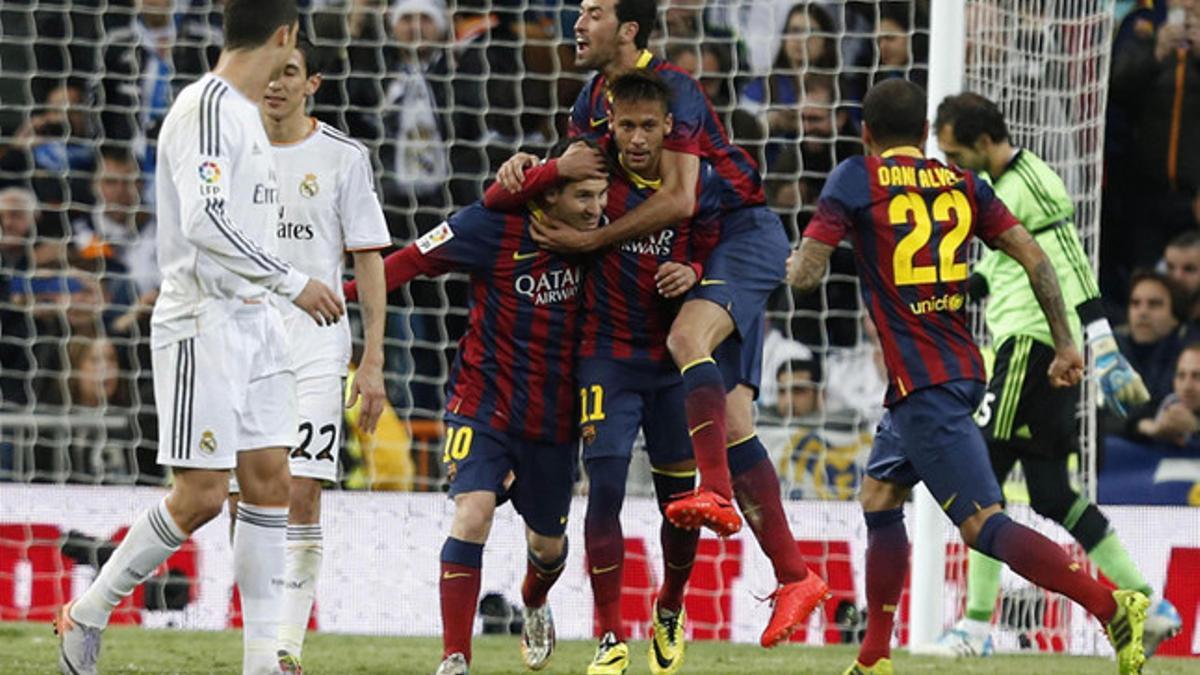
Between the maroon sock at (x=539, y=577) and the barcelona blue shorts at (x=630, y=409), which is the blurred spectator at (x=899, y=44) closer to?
the barcelona blue shorts at (x=630, y=409)

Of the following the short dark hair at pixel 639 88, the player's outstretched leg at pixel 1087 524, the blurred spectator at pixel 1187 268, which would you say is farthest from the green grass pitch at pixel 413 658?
the blurred spectator at pixel 1187 268

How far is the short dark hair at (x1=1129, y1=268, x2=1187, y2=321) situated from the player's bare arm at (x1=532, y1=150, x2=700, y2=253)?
5277 millimetres

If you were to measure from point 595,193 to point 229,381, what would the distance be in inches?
66.6

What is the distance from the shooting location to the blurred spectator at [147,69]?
1167 cm

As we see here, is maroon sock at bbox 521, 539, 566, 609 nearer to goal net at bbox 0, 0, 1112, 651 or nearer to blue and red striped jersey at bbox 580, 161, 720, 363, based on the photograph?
blue and red striped jersey at bbox 580, 161, 720, 363

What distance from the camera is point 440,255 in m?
7.03

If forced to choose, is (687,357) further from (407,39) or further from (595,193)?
(407,39)

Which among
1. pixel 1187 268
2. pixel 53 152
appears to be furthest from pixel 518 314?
pixel 1187 268

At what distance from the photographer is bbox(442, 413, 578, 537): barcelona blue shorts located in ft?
22.2

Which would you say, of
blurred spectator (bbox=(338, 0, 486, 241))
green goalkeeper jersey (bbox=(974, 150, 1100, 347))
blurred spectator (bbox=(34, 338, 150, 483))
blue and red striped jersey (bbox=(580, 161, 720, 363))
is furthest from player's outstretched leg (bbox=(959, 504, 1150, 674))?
blurred spectator (bbox=(34, 338, 150, 483))

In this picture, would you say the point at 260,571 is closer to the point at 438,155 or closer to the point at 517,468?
the point at 517,468

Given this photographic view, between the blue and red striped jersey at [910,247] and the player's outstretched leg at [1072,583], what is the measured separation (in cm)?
53

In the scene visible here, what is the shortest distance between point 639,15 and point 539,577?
6.50 feet

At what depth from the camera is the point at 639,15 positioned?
7043 mm
